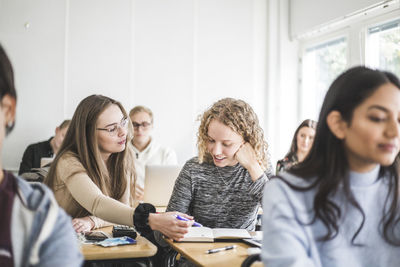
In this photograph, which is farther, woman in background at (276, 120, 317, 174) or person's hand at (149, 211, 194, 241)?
woman in background at (276, 120, 317, 174)

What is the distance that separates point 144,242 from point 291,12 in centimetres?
456

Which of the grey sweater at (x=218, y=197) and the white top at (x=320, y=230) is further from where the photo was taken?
the grey sweater at (x=218, y=197)

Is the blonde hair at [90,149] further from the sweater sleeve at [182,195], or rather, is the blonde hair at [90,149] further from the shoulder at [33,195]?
the shoulder at [33,195]

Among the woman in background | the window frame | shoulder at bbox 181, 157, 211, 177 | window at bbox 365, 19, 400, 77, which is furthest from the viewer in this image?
the window frame

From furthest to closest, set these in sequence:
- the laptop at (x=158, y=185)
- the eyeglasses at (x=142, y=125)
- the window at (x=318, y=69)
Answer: the window at (x=318, y=69), the eyeglasses at (x=142, y=125), the laptop at (x=158, y=185)

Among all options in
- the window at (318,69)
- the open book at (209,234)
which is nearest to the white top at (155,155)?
the window at (318,69)

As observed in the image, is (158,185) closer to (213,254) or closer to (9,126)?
(213,254)

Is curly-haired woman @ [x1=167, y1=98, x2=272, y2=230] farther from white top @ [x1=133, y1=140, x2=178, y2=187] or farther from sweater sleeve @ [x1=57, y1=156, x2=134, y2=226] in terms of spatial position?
white top @ [x1=133, y1=140, x2=178, y2=187]

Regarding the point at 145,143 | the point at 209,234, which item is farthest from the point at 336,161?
the point at 145,143

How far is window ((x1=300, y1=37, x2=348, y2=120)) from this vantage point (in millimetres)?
4949

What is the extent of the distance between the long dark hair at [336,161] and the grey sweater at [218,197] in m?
0.84

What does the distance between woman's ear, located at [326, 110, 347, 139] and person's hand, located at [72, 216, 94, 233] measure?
1.23 metres

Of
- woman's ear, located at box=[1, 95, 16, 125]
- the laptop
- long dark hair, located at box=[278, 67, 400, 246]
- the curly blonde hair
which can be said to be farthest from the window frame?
woman's ear, located at box=[1, 95, 16, 125]

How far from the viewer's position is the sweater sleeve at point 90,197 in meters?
1.82
